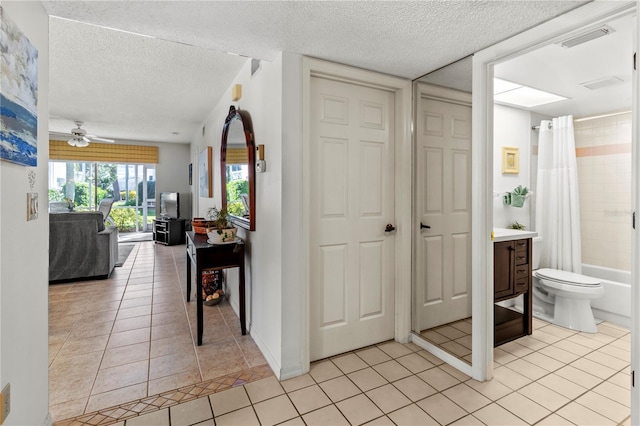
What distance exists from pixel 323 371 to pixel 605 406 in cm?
166

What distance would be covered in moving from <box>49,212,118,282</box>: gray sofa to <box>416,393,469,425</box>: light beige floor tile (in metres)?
4.31

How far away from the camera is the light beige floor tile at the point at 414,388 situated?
192 cm

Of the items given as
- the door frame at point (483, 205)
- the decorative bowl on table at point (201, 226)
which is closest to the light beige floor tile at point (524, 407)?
the door frame at point (483, 205)

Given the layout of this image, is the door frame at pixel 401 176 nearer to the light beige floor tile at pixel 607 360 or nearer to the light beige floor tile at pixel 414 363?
the light beige floor tile at pixel 414 363

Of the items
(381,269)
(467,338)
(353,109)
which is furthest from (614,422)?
(353,109)

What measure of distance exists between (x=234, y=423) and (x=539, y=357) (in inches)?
87.8

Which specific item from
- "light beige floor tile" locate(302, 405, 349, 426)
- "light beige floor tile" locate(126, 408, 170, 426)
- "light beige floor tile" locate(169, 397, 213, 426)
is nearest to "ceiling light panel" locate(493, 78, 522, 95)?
"light beige floor tile" locate(302, 405, 349, 426)

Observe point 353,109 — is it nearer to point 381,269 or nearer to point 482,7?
point 482,7

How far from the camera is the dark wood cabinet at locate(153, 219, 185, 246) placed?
6973 mm

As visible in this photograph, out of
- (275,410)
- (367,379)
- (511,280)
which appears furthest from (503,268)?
(275,410)

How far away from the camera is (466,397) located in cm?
190

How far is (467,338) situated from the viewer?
246 centimetres

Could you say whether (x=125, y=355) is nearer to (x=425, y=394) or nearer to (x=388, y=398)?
(x=388, y=398)

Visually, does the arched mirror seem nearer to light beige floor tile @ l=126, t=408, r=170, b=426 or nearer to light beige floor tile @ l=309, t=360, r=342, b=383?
light beige floor tile @ l=309, t=360, r=342, b=383
